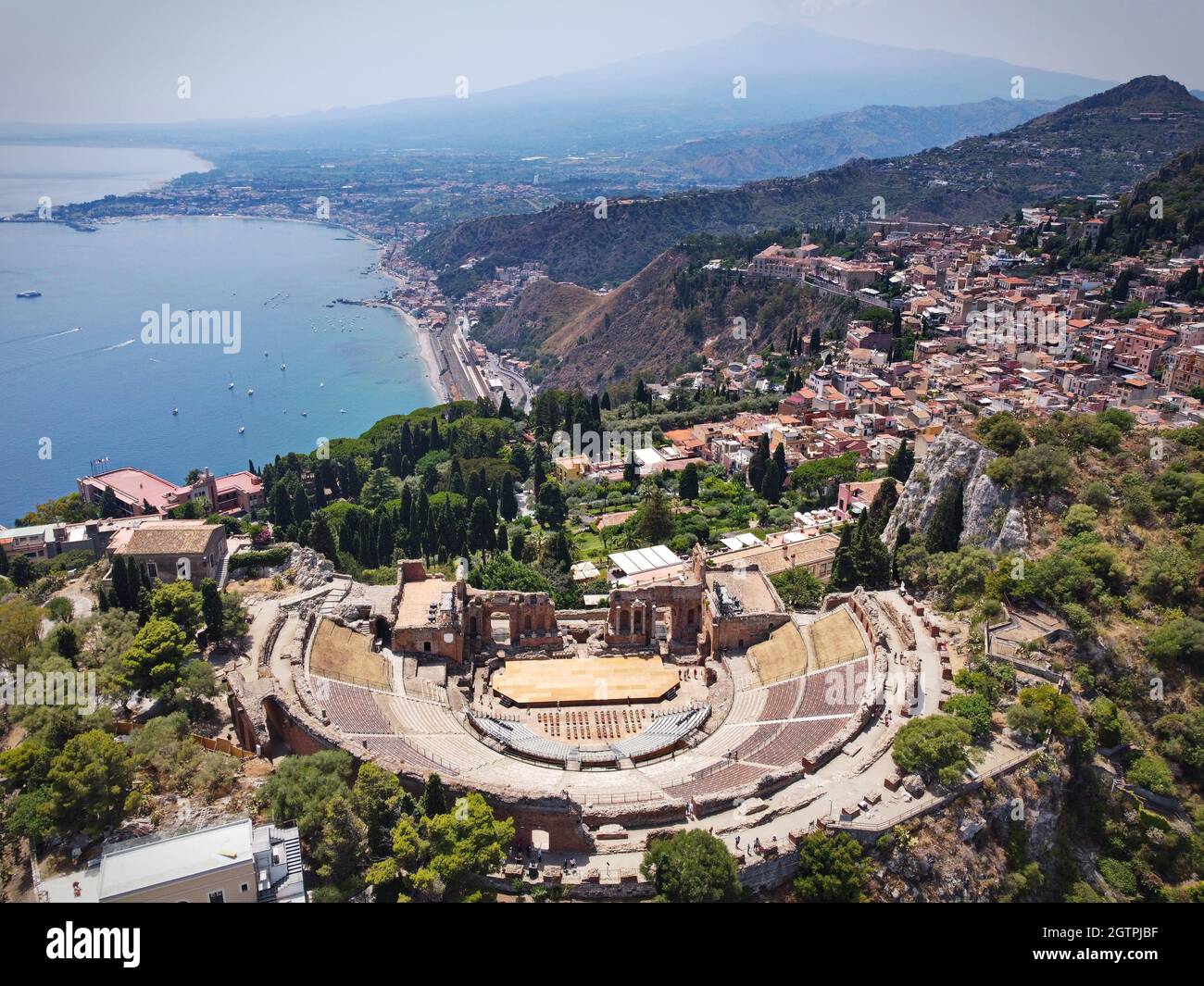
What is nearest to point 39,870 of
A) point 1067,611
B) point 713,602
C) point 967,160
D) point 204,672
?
point 204,672

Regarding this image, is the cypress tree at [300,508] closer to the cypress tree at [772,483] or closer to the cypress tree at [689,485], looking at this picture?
the cypress tree at [689,485]

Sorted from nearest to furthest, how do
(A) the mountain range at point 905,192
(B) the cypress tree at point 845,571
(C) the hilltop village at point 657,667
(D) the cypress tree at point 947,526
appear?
1. (C) the hilltop village at point 657,667
2. (B) the cypress tree at point 845,571
3. (D) the cypress tree at point 947,526
4. (A) the mountain range at point 905,192

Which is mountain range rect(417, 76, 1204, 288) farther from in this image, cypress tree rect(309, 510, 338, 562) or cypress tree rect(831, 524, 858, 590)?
cypress tree rect(831, 524, 858, 590)

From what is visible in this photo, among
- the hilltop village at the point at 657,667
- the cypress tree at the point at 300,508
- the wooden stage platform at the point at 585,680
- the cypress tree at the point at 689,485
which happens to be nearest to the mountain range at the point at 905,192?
the hilltop village at the point at 657,667

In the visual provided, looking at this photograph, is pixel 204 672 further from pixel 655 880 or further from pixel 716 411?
pixel 716 411

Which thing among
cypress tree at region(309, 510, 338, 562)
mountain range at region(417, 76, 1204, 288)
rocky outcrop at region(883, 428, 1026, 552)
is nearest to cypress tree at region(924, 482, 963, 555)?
rocky outcrop at region(883, 428, 1026, 552)

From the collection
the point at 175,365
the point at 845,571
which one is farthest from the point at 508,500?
the point at 175,365

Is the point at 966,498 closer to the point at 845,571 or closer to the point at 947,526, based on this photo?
the point at 947,526
